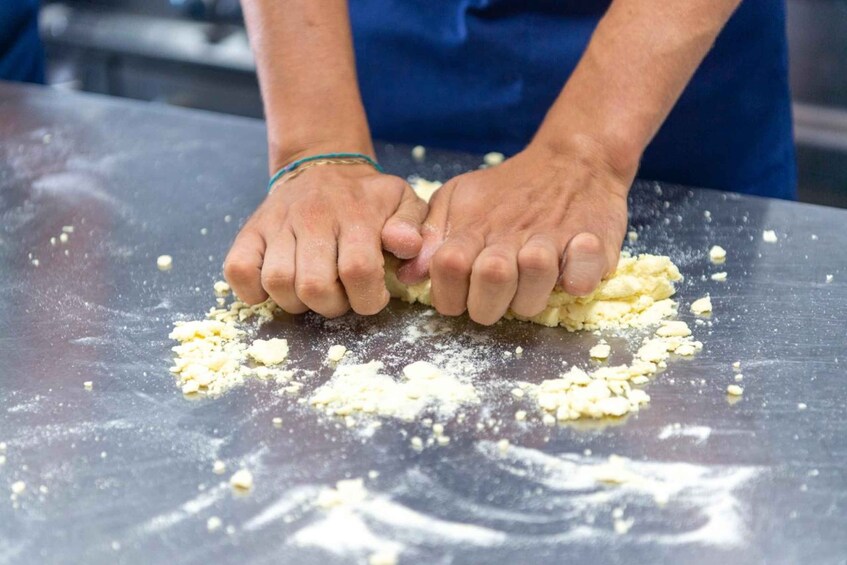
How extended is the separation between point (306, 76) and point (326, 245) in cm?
36

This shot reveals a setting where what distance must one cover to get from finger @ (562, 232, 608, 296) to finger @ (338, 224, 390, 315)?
20 cm

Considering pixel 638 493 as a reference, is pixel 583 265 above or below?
above

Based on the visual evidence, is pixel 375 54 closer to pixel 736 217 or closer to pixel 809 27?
pixel 736 217

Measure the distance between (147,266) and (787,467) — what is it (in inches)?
31.0

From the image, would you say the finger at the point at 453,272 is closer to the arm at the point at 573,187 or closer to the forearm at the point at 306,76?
the arm at the point at 573,187

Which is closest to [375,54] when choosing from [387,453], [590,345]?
[590,345]

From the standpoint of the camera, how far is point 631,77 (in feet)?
3.99

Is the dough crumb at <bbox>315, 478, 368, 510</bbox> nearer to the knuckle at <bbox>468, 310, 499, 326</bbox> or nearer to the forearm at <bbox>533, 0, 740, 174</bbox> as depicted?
the knuckle at <bbox>468, 310, 499, 326</bbox>

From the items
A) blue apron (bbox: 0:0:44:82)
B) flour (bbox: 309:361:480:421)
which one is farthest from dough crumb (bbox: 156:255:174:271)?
blue apron (bbox: 0:0:44:82)

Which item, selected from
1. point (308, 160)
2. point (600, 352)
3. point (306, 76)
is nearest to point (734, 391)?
point (600, 352)

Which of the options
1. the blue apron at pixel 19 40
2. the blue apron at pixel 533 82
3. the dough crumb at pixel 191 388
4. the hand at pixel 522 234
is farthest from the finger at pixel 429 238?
the blue apron at pixel 19 40

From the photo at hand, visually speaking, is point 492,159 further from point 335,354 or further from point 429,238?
point 335,354

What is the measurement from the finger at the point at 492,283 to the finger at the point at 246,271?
234 millimetres

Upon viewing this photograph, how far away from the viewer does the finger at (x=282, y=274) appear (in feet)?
3.47
